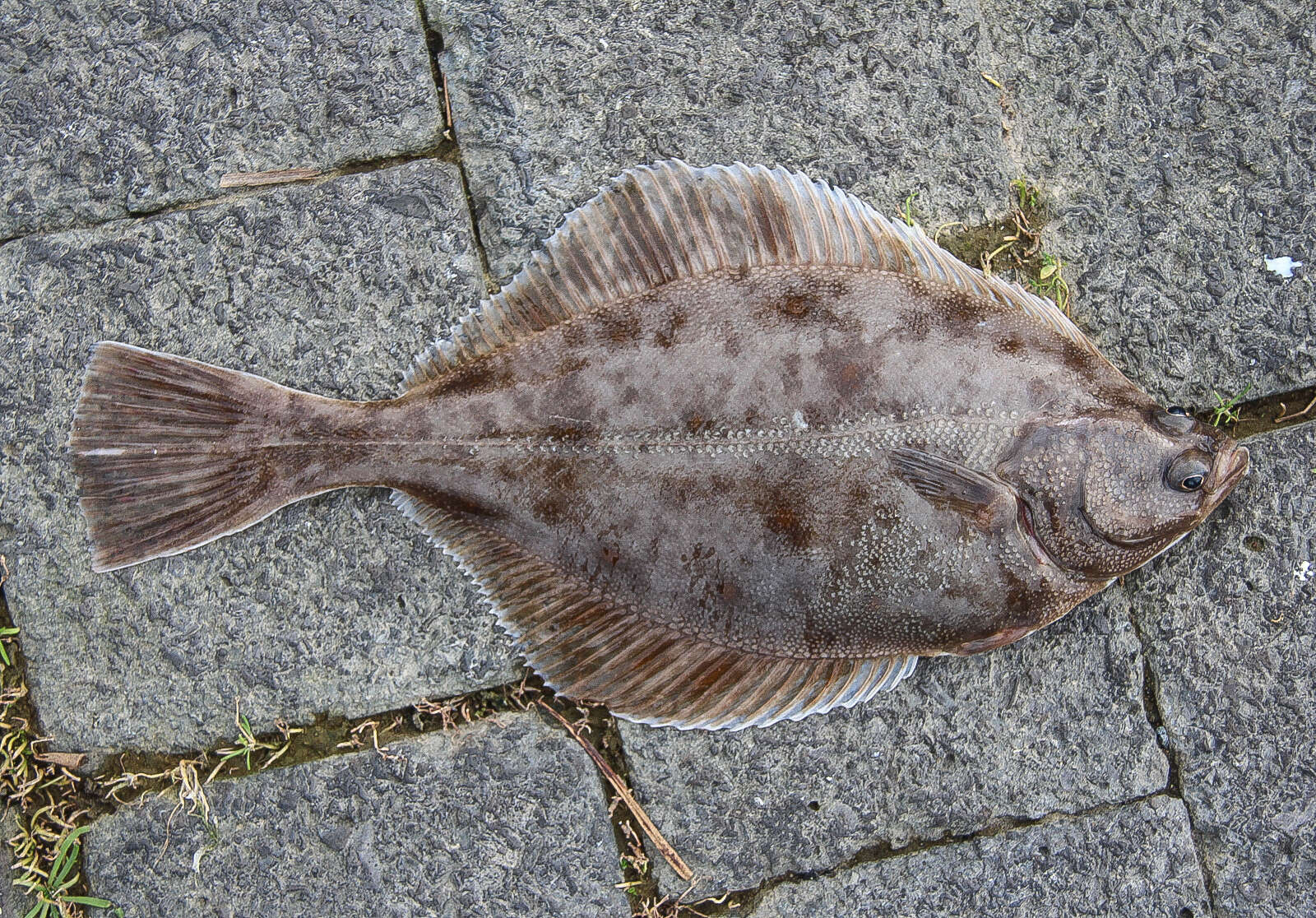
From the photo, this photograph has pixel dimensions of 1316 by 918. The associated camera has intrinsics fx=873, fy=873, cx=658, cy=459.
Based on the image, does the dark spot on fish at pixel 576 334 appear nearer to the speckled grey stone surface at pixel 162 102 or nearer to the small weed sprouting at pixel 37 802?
the speckled grey stone surface at pixel 162 102

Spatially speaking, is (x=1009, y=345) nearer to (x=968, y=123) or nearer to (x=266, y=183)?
(x=968, y=123)

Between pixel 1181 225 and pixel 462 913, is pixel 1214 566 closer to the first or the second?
pixel 1181 225

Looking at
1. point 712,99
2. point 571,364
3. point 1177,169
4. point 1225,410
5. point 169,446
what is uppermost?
point 712,99

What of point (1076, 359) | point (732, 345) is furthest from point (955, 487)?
point (732, 345)

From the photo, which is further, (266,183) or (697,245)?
(266,183)

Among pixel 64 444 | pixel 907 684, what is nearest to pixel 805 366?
pixel 907 684

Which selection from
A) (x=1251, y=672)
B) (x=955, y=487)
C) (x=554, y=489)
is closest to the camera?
(x=955, y=487)

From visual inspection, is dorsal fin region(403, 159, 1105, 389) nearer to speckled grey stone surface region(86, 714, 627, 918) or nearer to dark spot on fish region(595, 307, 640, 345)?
dark spot on fish region(595, 307, 640, 345)

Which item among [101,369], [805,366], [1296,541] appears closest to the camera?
[805,366]
